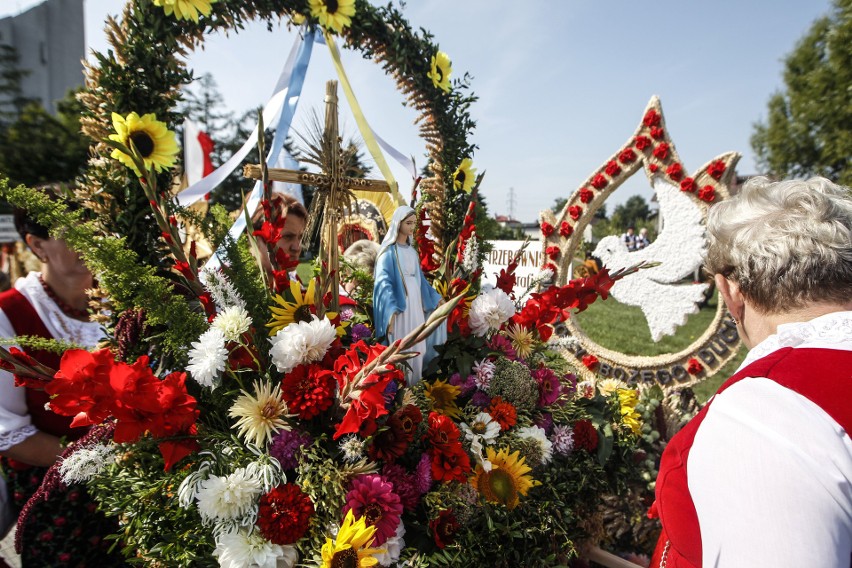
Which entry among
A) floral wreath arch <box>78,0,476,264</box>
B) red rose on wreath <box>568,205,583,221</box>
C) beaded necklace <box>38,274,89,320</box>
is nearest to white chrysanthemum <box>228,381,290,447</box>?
floral wreath arch <box>78,0,476,264</box>

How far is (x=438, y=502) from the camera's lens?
124 cm

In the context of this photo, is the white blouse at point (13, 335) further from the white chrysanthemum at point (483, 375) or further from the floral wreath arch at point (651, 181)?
the floral wreath arch at point (651, 181)

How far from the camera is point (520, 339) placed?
1.89 m

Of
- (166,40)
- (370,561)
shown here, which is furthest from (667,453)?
(166,40)

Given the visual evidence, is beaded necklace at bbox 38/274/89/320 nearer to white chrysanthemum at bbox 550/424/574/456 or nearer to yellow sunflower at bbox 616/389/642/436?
white chrysanthemum at bbox 550/424/574/456

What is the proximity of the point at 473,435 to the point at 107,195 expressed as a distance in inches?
51.6

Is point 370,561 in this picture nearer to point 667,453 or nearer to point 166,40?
point 667,453

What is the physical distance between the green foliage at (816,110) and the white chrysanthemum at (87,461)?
1238 cm

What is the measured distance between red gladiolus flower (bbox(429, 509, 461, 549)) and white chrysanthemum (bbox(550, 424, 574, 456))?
59cm

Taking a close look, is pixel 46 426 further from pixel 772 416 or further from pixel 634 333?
pixel 634 333

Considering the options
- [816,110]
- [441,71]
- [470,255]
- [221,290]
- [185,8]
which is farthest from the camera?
[816,110]

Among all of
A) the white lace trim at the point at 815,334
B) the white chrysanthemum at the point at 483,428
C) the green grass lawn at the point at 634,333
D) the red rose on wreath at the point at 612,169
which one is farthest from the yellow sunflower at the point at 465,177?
the green grass lawn at the point at 634,333

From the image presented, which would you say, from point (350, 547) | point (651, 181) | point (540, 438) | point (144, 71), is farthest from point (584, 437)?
point (651, 181)

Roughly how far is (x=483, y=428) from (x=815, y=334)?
927mm
